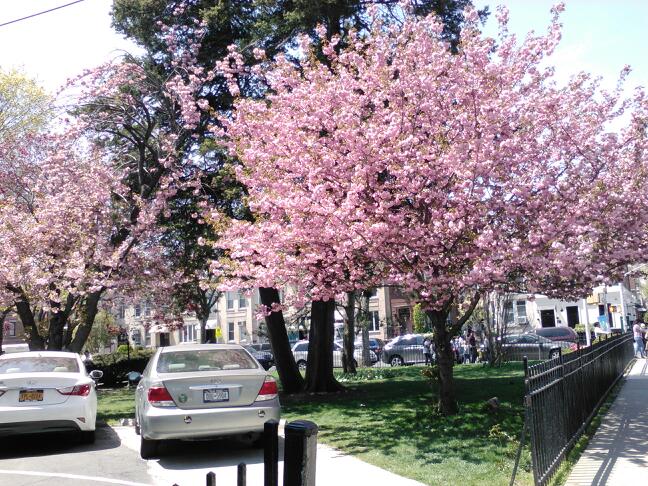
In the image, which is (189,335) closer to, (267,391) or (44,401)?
(44,401)

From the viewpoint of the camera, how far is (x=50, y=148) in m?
17.7

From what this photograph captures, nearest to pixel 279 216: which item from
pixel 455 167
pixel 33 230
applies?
pixel 455 167

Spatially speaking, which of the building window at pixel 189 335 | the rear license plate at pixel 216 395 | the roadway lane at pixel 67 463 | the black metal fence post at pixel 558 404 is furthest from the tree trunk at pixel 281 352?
the building window at pixel 189 335

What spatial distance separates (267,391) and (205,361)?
3.62 ft

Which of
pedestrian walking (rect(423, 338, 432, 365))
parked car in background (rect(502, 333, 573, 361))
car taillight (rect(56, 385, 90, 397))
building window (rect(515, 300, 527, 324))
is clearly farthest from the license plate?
building window (rect(515, 300, 527, 324))

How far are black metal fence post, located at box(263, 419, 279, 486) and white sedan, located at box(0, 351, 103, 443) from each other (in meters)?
7.08

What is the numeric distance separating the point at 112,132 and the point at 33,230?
3445 millimetres

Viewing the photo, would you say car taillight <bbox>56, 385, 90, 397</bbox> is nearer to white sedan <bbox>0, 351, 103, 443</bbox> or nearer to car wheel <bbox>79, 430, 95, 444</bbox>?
white sedan <bbox>0, 351, 103, 443</bbox>

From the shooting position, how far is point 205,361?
8742 mm

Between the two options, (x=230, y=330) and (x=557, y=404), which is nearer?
(x=557, y=404)

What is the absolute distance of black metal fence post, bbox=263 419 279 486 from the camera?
2.68m

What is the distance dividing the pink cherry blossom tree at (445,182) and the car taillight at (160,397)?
298cm

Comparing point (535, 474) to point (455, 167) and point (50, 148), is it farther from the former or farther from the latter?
point (50, 148)

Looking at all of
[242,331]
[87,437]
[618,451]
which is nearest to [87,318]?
[87,437]
